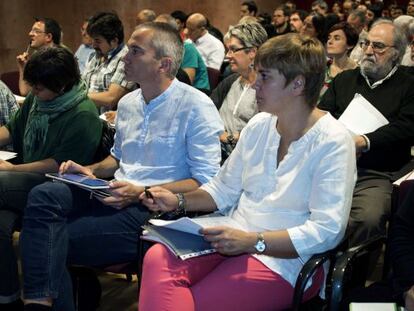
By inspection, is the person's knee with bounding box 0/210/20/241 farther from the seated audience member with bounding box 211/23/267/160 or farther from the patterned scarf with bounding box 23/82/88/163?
the seated audience member with bounding box 211/23/267/160

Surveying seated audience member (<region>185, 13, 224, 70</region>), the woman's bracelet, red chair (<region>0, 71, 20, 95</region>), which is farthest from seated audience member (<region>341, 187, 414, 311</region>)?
seated audience member (<region>185, 13, 224, 70</region>)

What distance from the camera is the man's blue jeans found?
2.26 m

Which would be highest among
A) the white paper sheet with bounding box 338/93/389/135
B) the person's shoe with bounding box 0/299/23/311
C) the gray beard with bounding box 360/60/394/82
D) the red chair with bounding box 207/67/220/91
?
the gray beard with bounding box 360/60/394/82

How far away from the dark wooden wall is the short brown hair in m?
6.42

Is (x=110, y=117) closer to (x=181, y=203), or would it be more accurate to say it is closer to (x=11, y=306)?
(x=11, y=306)

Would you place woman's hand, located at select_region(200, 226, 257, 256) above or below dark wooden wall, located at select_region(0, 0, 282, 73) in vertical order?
below

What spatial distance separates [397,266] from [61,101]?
1.58 metres

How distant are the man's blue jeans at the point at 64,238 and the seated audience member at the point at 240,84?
1268 mm

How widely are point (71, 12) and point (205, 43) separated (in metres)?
2.51

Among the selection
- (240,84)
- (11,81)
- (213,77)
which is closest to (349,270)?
(240,84)

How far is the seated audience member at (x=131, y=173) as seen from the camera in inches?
89.8

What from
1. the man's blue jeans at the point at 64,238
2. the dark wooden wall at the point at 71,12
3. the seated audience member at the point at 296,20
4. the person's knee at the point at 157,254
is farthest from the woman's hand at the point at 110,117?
the seated audience member at the point at 296,20

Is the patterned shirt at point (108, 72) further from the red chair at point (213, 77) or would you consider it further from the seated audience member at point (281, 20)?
the seated audience member at point (281, 20)

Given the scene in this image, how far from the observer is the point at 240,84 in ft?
12.0
